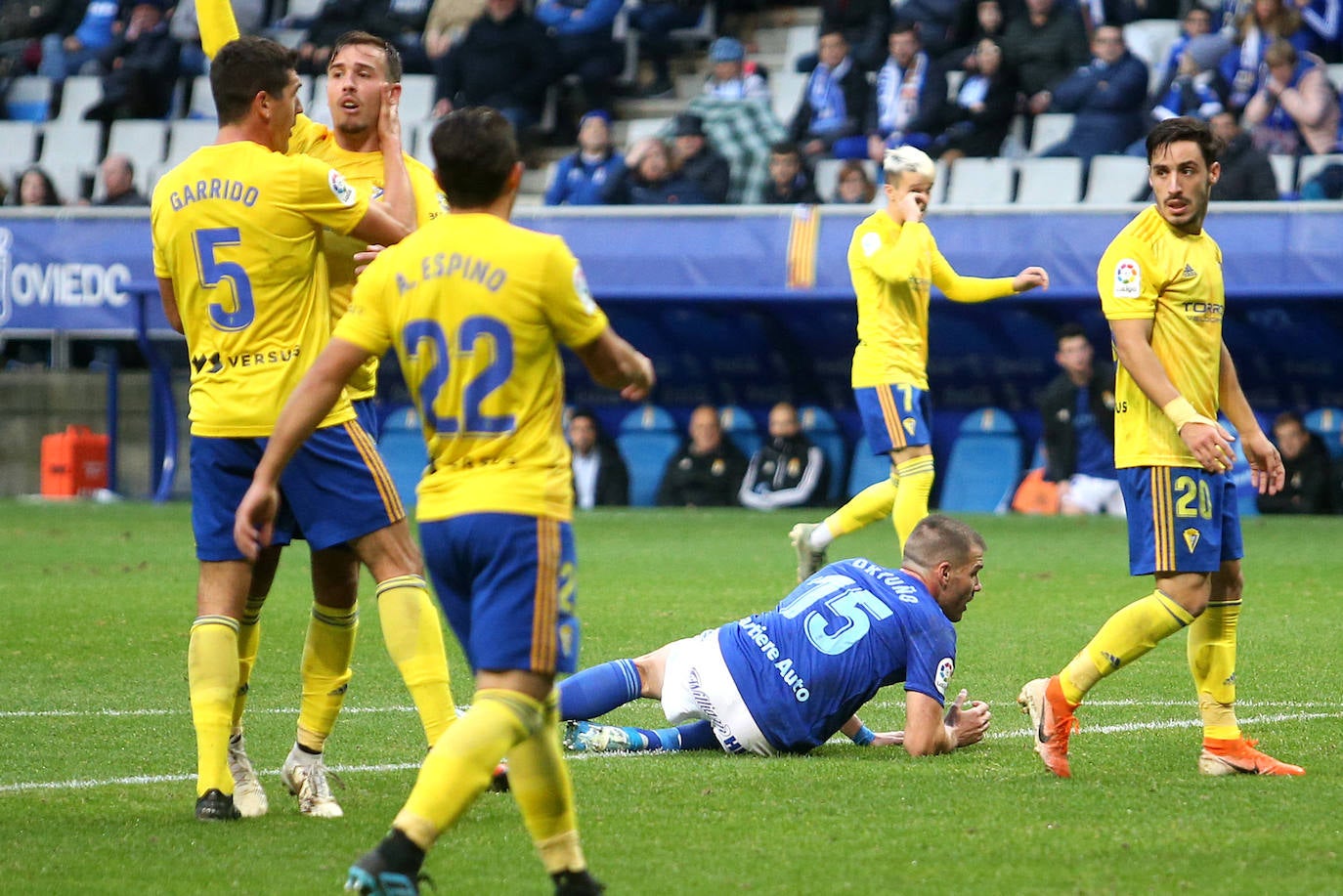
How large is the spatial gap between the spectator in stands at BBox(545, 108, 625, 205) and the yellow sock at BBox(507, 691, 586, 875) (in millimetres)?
14970

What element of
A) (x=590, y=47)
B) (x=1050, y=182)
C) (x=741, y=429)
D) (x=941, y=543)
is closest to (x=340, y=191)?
(x=941, y=543)

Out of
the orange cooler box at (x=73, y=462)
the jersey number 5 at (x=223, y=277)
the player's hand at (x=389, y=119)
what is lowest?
the orange cooler box at (x=73, y=462)

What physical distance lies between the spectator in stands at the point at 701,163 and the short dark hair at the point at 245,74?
1304 cm

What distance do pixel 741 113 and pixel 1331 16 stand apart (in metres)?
5.60

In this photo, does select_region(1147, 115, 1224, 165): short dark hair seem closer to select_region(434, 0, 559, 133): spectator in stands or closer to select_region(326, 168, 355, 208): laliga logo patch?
select_region(326, 168, 355, 208): laliga logo patch

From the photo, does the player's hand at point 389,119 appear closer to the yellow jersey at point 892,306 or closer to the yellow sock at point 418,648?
the yellow sock at point 418,648

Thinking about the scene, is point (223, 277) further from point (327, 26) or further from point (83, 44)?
point (83, 44)

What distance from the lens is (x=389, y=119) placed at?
5.79 metres

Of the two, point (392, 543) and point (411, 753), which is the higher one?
point (392, 543)

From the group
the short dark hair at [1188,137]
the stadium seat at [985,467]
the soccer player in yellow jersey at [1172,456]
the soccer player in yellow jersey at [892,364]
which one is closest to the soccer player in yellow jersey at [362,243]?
the soccer player in yellow jersey at [1172,456]

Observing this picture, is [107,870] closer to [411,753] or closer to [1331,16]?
[411,753]

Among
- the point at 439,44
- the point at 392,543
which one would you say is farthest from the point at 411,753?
the point at 439,44

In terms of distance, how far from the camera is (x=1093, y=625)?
9.29 m

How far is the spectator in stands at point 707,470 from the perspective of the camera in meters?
17.8
